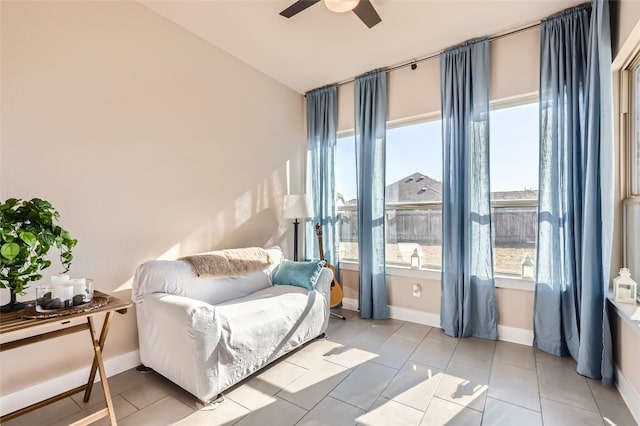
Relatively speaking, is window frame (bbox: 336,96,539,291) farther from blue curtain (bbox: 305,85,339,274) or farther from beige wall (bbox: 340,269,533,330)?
blue curtain (bbox: 305,85,339,274)

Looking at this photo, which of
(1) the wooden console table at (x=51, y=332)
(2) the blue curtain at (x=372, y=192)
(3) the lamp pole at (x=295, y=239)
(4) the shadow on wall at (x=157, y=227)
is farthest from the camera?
(3) the lamp pole at (x=295, y=239)

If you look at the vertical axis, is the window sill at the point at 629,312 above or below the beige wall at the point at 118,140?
below

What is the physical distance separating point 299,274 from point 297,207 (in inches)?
33.1

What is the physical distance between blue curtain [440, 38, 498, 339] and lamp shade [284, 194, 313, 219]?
4.77ft

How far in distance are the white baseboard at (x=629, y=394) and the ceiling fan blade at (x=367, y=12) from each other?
2.90m

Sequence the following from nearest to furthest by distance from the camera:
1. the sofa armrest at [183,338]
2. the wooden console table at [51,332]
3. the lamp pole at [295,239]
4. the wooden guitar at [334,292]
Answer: the wooden console table at [51,332] < the sofa armrest at [183,338] < the wooden guitar at [334,292] < the lamp pole at [295,239]

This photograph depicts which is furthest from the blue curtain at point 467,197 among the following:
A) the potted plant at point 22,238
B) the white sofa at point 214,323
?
the potted plant at point 22,238

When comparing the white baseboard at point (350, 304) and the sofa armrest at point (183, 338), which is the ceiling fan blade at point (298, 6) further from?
the white baseboard at point (350, 304)

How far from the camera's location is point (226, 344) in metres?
1.87

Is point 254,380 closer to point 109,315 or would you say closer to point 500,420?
point 109,315

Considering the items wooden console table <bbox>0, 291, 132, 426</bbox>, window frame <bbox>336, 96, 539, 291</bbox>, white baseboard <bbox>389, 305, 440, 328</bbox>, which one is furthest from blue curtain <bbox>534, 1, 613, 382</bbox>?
wooden console table <bbox>0, 291, 132, 426</bbox>

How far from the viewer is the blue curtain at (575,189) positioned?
2000 millimetres

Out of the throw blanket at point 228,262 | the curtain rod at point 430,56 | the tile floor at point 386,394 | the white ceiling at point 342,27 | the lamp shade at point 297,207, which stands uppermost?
the white ceiling at point 342,27

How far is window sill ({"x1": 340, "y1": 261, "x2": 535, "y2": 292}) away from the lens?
2.66m
